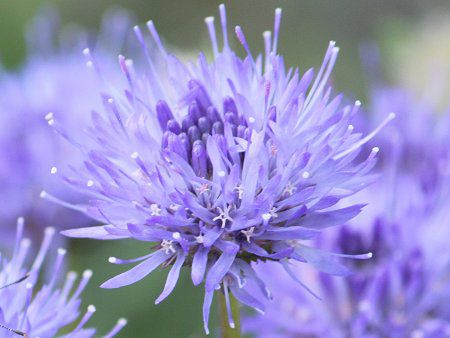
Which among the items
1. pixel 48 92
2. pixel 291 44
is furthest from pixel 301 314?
pixel 291 44

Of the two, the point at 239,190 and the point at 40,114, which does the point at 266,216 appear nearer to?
the point at 239,190

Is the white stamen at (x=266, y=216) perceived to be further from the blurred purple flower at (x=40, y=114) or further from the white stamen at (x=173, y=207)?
the blurred purple flower at (x=40, y=114)

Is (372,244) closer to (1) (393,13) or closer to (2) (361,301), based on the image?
(2) (361,301)

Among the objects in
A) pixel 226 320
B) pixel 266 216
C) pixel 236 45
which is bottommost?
pixel 226 320

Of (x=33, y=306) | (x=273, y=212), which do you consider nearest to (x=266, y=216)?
(x=273, y=212)

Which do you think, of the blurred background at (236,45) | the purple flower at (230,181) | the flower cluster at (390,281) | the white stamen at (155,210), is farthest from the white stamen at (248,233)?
the blurred background at (236,45)

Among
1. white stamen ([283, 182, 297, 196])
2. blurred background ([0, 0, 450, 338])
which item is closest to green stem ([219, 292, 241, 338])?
white stamen ([283, 182, 297, 196])
